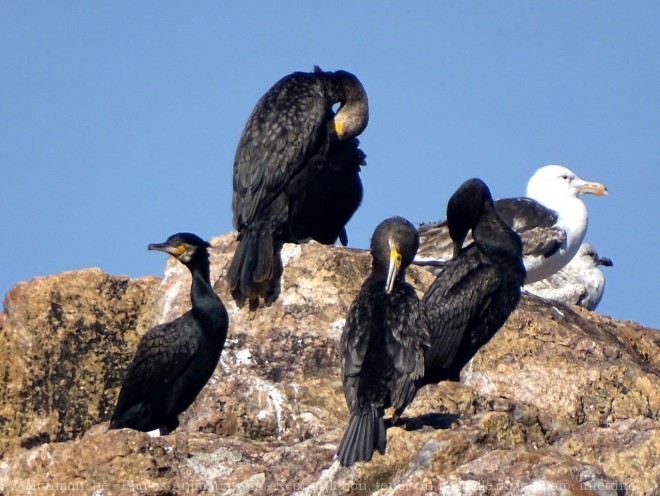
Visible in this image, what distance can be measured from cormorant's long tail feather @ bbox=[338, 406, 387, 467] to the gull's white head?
28.1 feet

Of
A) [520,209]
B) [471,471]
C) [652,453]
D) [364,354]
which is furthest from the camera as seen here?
[520,209]

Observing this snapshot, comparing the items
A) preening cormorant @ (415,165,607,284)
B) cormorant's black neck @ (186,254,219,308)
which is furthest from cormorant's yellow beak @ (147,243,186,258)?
preening cormorant @ (415,165,607,284)

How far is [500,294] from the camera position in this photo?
11453mm

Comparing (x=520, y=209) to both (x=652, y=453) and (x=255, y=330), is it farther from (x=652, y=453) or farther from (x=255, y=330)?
(x=652, y=453)

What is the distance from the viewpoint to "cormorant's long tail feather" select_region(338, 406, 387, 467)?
29.4 ft

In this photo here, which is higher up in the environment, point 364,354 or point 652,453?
point 364,354

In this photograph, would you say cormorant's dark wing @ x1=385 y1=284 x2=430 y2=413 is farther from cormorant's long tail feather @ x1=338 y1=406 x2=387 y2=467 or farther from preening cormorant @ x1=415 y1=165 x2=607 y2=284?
preening cormorant @ x1=415 y1=165 x2=607 y2=284

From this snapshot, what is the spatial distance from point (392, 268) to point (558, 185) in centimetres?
766

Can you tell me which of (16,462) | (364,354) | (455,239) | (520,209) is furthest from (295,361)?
(520,209)

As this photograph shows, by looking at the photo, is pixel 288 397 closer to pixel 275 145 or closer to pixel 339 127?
pixel 275 145

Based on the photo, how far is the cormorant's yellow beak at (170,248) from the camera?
11984 mm

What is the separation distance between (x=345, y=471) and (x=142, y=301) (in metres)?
4.46

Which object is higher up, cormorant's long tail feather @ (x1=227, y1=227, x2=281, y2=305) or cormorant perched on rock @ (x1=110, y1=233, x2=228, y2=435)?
cormorant's long tail feather @ (x1=227, y1=227, x2=281, y2=305)

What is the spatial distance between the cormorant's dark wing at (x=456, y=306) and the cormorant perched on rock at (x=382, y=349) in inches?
33.2
